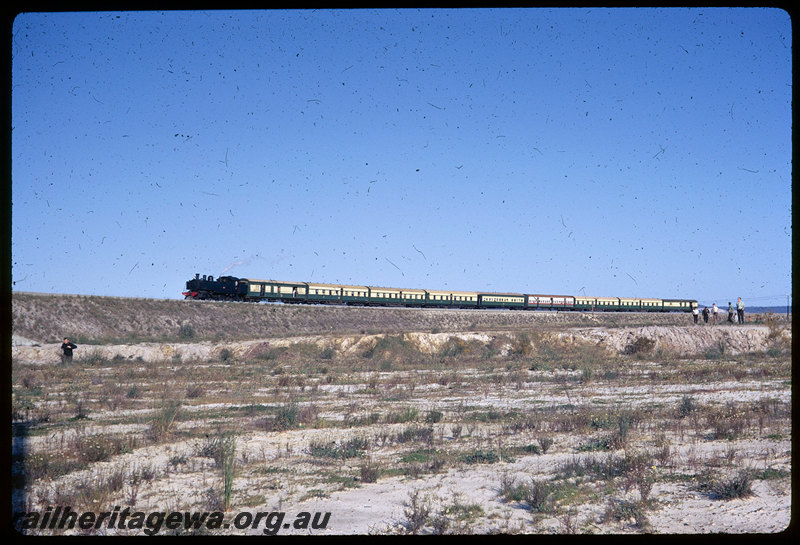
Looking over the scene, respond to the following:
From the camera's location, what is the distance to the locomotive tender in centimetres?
5878

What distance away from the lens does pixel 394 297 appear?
2714 inches

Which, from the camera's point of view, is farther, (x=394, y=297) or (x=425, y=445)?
(x=394, y=297)

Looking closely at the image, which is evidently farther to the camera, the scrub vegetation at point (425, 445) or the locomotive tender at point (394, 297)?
the locomotive tender at point (394, 297)

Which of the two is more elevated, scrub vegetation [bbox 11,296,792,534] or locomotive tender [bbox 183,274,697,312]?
locomotive tender [bbox 183,274,697,312]

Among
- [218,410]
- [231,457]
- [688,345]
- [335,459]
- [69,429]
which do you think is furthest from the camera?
[688,345]

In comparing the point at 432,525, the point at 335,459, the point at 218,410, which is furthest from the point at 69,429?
the point at 432,525

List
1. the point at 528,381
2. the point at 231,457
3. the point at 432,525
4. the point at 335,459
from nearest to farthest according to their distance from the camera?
the point at 432,525 < the point at 231,457 < the point at 335,459 < the point at 528,381

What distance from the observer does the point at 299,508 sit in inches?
337

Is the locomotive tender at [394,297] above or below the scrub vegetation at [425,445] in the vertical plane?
above

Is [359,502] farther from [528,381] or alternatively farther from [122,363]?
[122,363]

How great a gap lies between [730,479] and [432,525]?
515 centimetres

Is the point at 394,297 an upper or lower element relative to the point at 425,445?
upper

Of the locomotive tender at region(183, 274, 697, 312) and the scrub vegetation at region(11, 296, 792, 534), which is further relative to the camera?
the locomotive tender at region(183, 274, 697, 312)

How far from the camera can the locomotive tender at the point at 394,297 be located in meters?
58.8
